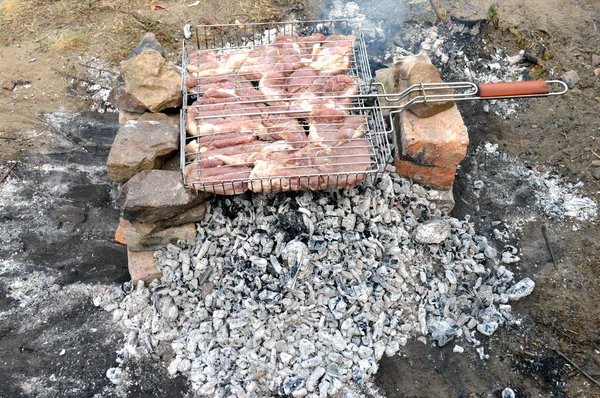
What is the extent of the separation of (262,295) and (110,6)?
572cm

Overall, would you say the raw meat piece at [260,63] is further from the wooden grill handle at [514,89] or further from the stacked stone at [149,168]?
the wooden grill handle at [514,89]

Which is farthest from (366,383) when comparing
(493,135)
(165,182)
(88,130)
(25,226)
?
(88,130)

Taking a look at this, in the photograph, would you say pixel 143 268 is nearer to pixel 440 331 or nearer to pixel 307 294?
pixel 307 294

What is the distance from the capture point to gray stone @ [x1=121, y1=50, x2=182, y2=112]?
4.88 metres

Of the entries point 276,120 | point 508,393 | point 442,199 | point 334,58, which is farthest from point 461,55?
point 508,393

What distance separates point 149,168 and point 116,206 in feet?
3.80

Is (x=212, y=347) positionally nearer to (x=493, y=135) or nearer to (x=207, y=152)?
A: (x=207, y=152)

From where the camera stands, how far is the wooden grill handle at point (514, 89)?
432cm

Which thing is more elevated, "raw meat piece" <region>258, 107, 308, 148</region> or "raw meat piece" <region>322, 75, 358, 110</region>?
"raw meat piece" <region>322, 75, 358, 110</region>

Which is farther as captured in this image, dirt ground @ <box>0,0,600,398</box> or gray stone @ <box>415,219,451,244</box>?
gray stone @ <box>415,219,451,244</box>

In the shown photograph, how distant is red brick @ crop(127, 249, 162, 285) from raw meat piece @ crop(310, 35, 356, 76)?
255cm

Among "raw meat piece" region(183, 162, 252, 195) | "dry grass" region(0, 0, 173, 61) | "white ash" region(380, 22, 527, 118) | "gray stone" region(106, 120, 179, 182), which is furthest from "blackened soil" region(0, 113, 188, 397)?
"white ash" region(380, 22, 527, 118)

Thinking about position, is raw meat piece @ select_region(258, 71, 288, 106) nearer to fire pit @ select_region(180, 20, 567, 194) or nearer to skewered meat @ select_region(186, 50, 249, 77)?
fire pit @ select_region(180, 20, 567, 194)

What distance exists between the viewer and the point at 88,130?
620 centimetres
